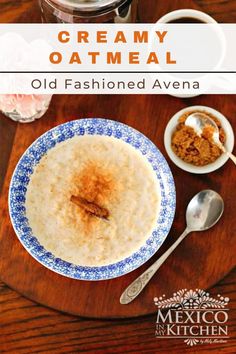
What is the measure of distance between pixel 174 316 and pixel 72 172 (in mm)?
428

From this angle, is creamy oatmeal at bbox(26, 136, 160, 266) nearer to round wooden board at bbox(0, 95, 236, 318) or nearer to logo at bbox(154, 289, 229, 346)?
round wooden board at bbox(0, 95, 236, 318)

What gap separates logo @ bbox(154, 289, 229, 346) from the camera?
1.50m

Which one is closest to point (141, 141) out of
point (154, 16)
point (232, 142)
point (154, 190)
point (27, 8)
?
point (154, 190)

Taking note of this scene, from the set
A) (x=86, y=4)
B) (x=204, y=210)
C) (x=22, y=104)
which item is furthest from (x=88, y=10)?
(x=204, y=210)

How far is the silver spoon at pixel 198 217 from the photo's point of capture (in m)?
1.50

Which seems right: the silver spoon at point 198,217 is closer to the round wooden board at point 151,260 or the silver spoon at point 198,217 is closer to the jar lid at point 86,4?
the round wooden board at point 151,260

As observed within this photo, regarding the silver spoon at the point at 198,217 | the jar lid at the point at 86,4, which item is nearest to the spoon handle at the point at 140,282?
the silver spoon at the point at 198,217

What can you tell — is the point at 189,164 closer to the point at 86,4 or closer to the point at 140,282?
the point at 140,282

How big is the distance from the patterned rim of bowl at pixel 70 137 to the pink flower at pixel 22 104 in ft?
0.23

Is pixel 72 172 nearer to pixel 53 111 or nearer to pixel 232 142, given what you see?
pixel 53 111

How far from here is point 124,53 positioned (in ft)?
5.40

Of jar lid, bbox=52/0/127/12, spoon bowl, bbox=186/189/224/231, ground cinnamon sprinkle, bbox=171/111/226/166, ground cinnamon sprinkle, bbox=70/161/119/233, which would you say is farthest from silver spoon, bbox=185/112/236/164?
jar lid, bbox=52/0/127/12

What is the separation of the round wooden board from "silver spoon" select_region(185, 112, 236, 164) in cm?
5

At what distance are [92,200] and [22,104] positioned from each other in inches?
11.4
